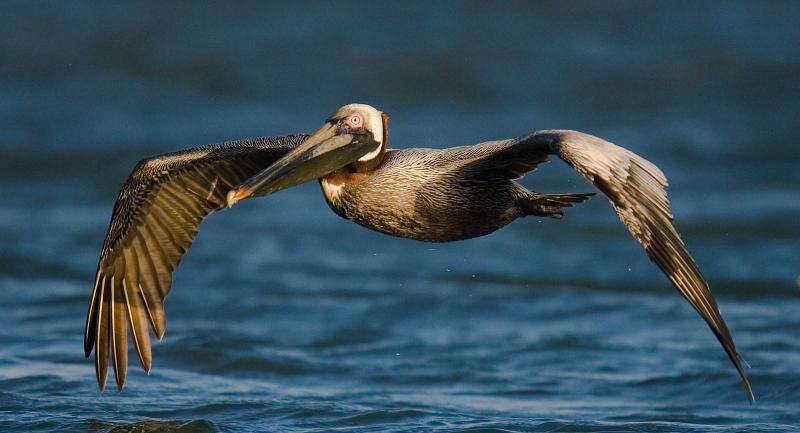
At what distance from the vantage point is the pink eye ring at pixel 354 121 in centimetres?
604

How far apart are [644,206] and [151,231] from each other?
2.70 metres

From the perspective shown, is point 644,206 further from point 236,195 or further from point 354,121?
point 236,195

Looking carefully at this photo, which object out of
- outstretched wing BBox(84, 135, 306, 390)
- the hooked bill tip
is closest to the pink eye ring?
outstretched wing BBox(84, 135, 306, 390)

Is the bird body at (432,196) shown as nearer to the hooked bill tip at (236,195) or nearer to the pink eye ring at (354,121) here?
the pink eye ring at (354,121)

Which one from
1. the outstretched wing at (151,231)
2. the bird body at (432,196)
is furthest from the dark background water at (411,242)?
the bird body at (432,196)

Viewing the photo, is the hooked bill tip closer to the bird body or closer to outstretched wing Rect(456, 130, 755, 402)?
the bird body

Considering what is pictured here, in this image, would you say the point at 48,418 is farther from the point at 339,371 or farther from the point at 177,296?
the point at 177,296

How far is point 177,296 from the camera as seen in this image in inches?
393

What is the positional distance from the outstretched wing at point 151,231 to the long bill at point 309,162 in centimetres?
58

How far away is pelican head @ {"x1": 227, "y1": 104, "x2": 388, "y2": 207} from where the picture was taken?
5.73 m

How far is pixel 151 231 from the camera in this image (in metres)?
6.75

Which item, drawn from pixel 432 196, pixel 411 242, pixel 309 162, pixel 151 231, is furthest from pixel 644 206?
pixel 411 242

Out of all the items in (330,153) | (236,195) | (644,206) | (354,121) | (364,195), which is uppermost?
(354,121)

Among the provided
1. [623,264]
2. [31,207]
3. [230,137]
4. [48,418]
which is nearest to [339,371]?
[48,418]
